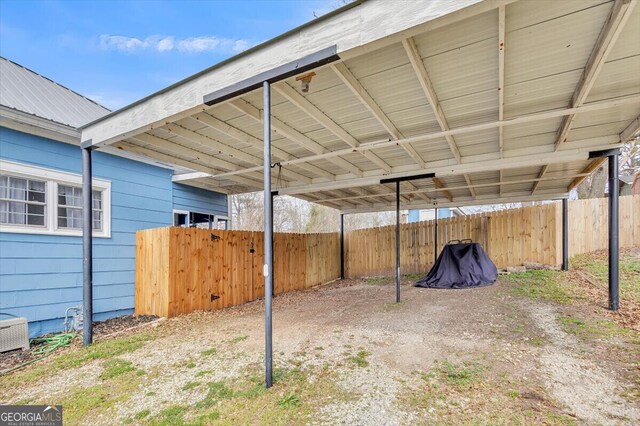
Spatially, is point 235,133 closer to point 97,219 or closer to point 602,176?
point 97,219

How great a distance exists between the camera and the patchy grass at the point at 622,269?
5.81 metres

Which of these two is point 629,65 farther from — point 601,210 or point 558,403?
point 601,210

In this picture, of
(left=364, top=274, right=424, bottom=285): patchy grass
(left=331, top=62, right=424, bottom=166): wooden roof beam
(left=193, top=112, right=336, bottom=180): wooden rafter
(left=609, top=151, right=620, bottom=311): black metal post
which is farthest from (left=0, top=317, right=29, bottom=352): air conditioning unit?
(left=609, top=151, right=620, bottom=311): black metal post

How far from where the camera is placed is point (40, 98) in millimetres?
5379

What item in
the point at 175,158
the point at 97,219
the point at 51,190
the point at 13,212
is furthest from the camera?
the point at 97,219

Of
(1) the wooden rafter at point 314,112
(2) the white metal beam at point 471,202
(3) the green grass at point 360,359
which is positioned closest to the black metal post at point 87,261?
(1) the wooden rafter at point 314,112

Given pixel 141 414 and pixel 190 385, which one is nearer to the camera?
pixel 141 414

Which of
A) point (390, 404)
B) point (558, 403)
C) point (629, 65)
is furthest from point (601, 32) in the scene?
point (390, 404)

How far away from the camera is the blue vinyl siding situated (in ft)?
15.2

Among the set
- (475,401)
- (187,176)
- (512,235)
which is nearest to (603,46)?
(475,401)

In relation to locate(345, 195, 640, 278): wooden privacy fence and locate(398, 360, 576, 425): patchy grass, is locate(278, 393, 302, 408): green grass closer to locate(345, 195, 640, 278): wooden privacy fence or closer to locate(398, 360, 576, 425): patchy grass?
locate(398, 360, 576, 425): patchy grass

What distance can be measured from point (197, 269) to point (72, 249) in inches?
81.6

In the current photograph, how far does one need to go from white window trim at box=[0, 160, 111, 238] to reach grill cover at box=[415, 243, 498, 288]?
290 inches

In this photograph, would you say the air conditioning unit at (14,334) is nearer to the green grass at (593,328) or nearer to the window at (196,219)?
the window at (196,219)
